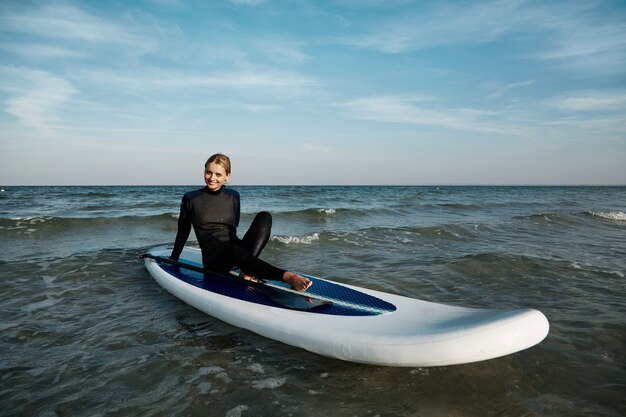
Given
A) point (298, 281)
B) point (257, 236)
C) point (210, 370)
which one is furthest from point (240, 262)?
point (210, 370)

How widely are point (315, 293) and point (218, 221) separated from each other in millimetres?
1532

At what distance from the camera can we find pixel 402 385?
9.23 ft

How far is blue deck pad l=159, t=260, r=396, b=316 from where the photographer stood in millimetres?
3521

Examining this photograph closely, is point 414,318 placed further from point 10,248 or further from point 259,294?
point 10,248

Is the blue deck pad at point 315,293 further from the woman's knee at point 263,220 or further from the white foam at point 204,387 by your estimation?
the white foam at point 204,387

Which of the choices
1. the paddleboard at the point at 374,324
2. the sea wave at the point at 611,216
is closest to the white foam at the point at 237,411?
the paddleboard at the point at 374,324

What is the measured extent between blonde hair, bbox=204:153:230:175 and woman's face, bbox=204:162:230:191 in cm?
3

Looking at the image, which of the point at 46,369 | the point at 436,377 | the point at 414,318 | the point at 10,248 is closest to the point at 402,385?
the point at 436,377

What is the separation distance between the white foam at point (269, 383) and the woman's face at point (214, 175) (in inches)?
94.4

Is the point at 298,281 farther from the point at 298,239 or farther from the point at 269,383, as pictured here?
the point at 298,239

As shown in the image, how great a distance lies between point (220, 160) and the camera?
14.4 ft

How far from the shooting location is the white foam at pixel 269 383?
2.86 metres

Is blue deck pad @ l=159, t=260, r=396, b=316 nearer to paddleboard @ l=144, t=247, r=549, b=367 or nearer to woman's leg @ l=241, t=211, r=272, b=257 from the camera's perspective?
paddleboard @ l=144, t=247, r=549, b=367

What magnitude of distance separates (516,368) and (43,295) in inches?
226
